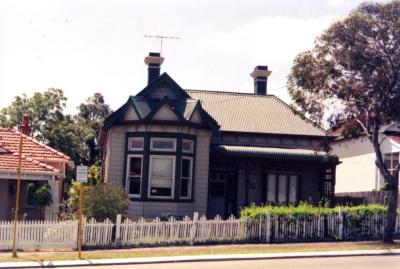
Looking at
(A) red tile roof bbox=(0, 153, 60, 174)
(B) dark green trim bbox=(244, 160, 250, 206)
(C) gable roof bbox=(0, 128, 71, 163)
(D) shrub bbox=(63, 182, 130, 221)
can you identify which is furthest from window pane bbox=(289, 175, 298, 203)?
(A) red tile roof bbox=(0, 153, 60, 174)

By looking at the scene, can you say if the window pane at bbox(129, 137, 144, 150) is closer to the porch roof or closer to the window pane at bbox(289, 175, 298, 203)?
the porch roof

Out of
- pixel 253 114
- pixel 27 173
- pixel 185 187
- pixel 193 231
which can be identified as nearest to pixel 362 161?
pixel 253 114

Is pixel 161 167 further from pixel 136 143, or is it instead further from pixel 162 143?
pixel 136 143

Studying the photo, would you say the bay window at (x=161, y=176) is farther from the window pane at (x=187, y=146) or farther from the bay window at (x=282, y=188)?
the bay window at (x=282, y=188)

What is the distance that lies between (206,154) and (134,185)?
3.27 m

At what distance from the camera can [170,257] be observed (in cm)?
1848

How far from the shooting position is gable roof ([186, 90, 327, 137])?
29547 mm

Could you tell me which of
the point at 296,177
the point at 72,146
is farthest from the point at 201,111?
the point at 72,146

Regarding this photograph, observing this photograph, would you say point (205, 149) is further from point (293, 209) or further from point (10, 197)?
point (10, 197)

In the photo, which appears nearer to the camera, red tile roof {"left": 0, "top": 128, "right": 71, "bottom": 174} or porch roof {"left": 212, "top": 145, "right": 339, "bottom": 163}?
red tile roof {"left": 0, "top": 128, "right": 71, "bottom": 174}

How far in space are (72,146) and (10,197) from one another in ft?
79.9

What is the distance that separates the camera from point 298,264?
1716 centimetres

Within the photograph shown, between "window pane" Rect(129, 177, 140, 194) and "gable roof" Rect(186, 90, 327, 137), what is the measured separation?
5.10 metres

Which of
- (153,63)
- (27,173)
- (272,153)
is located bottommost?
(27,173)
